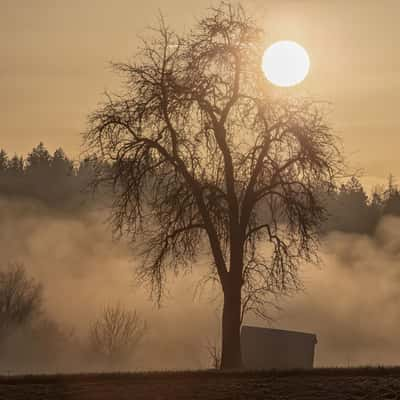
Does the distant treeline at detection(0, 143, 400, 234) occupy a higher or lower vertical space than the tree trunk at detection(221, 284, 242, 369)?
higher

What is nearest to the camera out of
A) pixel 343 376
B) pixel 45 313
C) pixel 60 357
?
pixel 343 376

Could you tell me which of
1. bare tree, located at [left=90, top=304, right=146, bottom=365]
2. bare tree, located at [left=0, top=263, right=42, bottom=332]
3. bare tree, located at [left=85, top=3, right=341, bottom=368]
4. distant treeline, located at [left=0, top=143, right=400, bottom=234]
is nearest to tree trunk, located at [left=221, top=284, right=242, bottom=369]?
bare tree, located at [left=85, top=3, right=341, bottom=368]

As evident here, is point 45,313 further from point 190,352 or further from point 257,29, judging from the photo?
point 257,29

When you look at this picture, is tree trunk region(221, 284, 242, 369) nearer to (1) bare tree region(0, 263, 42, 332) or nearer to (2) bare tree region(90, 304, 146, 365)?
(2) bare tree region(90, 304, 146, 365)

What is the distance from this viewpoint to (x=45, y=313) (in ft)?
572

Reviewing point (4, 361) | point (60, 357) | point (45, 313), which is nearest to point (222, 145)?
point (4, 361)

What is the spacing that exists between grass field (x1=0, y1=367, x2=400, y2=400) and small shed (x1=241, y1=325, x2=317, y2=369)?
24629mm

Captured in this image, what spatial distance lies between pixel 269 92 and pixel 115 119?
16.4 ft

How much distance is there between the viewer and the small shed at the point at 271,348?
4807 centimetres

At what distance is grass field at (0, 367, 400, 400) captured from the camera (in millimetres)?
20286

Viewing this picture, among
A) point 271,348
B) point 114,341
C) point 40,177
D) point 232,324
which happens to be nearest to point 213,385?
point 232,324

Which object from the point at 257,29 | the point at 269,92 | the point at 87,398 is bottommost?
the point at 87,398

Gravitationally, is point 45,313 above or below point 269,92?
above

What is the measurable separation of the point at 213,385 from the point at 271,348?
28122 millimetres
